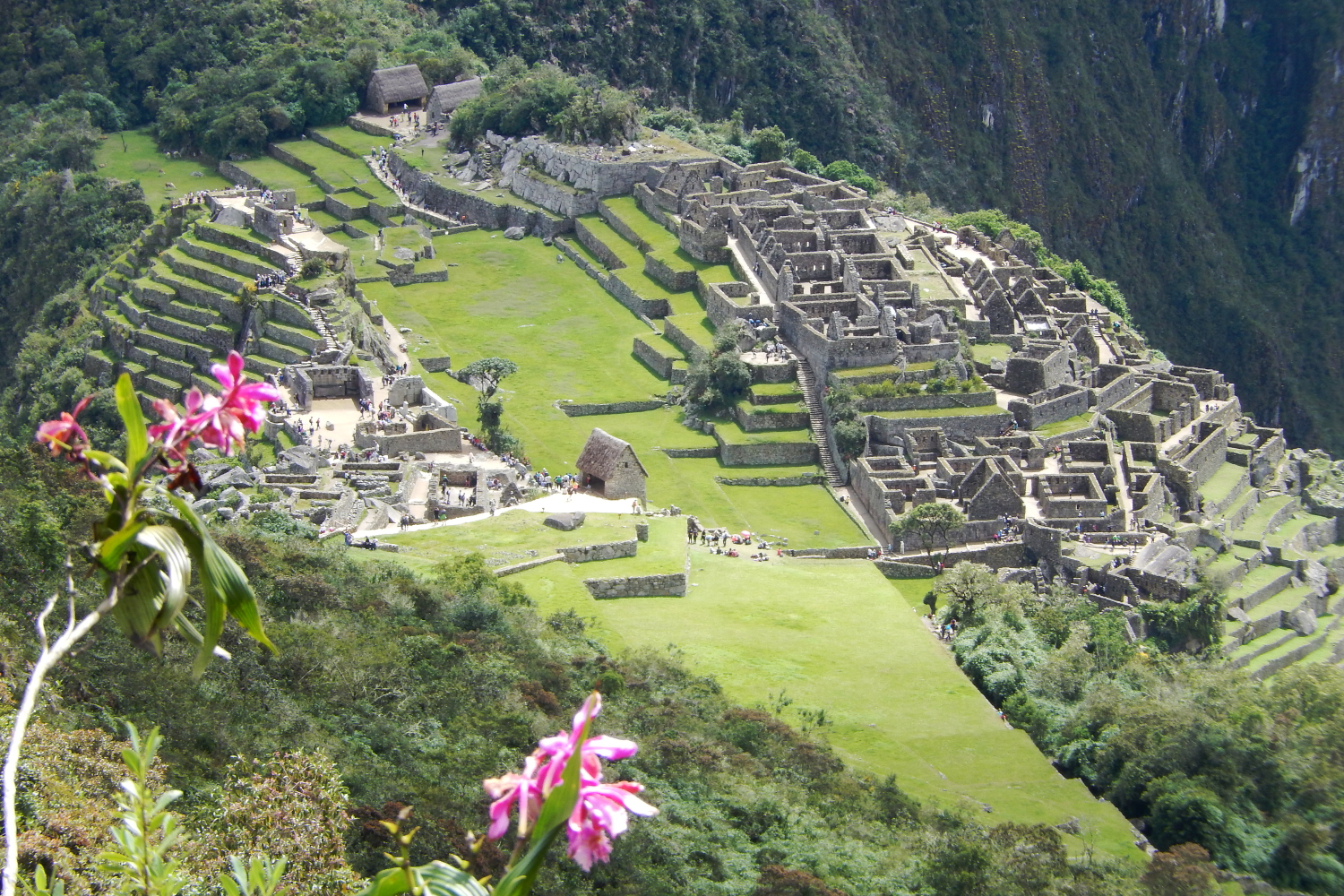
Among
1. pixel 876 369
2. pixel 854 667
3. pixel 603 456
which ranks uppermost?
pixel 854 667

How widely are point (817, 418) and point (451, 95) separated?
3953 centimetres

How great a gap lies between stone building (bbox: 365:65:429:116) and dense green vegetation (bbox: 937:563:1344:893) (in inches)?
2103

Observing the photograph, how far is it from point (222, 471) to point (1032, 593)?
23.0 meters

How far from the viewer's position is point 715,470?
55750 millimetres

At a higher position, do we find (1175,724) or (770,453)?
(1175,724)

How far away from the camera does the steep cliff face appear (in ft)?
401

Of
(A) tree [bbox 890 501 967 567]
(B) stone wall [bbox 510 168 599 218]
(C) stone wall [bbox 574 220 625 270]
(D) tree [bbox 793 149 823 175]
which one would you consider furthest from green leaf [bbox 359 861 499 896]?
(D) tree [bbox 793 149 823 175]

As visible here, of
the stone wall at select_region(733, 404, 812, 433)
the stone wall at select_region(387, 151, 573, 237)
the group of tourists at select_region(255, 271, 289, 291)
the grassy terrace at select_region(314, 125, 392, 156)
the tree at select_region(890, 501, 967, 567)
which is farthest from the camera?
the grassy terrace at select_region(314, 125, 392, 156)

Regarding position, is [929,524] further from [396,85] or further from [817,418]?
[396,85]

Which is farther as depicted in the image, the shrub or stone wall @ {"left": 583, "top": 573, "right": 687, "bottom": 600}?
stone wall @ {"left": 583, "top": 573, "right": 687, "bottom": 600}

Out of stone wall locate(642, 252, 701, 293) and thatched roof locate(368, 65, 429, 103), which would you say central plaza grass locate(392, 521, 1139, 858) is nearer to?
stone wall locate(642, 252, 701, 293)

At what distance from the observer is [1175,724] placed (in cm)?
3709

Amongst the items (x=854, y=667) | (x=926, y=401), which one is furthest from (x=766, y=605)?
Result: (x=926, y=401)

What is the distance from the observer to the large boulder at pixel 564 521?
4459 cm
